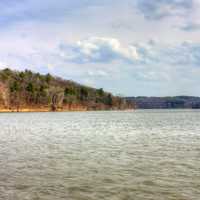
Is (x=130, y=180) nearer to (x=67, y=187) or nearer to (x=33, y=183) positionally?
(x=67, y=187)

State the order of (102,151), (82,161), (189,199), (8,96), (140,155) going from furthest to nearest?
(8,96), (102,151), (140,155), (82,161), (189,199)

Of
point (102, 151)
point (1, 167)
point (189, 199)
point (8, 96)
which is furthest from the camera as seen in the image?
point (8, 96)

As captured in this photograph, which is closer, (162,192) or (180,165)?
(162,192)

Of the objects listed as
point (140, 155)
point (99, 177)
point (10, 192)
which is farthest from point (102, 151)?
point (10, 192)

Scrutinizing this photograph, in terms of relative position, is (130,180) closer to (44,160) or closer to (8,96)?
(44,160)

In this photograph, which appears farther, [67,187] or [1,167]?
[1,167]

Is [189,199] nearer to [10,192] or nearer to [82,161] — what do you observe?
[10,192]

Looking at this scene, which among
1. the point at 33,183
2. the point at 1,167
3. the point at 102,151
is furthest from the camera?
the point at 102,151

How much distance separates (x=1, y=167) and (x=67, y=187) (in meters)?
6.55

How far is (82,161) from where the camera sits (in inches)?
928

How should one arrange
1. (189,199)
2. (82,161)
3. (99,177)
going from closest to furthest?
(189,199)
(99,177)
(82,161)

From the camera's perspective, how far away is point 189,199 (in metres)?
14.5

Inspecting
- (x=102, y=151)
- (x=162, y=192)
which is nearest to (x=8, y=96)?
(x=102, y=151)

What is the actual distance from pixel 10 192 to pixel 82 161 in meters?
8.36
